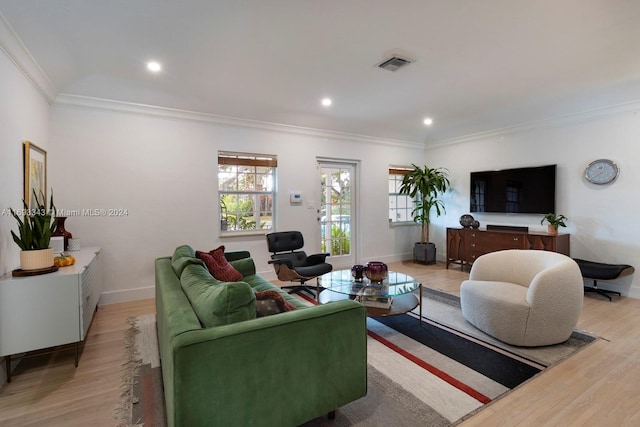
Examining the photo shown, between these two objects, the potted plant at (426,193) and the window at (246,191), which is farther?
the potted plant at (426,193)

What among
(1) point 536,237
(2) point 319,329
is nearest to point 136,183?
(2) point 319,329

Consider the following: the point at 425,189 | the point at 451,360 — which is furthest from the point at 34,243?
the point at 425,189

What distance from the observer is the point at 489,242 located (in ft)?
16.6

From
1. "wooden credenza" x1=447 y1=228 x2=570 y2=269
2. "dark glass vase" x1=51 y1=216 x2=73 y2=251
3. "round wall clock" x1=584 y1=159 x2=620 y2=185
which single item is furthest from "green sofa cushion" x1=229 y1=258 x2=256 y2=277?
"round wall clock" x1=584 y1=159 x2=620 y2=185

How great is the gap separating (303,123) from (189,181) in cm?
200

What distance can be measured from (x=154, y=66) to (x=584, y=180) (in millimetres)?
5692

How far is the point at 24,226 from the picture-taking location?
2.28 meters

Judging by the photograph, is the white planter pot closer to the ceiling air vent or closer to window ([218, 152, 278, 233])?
window ([218, 152, 278, 233])

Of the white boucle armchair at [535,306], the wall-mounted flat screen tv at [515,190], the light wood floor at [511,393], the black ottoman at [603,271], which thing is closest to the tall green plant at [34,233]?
the light wood floor at [511,393]

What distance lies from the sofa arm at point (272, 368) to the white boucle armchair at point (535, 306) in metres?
1.67

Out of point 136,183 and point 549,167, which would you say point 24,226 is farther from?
point 549,167

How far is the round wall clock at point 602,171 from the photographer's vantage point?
13.6 ft

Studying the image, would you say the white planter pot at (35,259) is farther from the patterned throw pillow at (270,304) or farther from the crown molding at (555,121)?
the crown molding at (555,121)

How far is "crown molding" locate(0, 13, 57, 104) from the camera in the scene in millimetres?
2287
